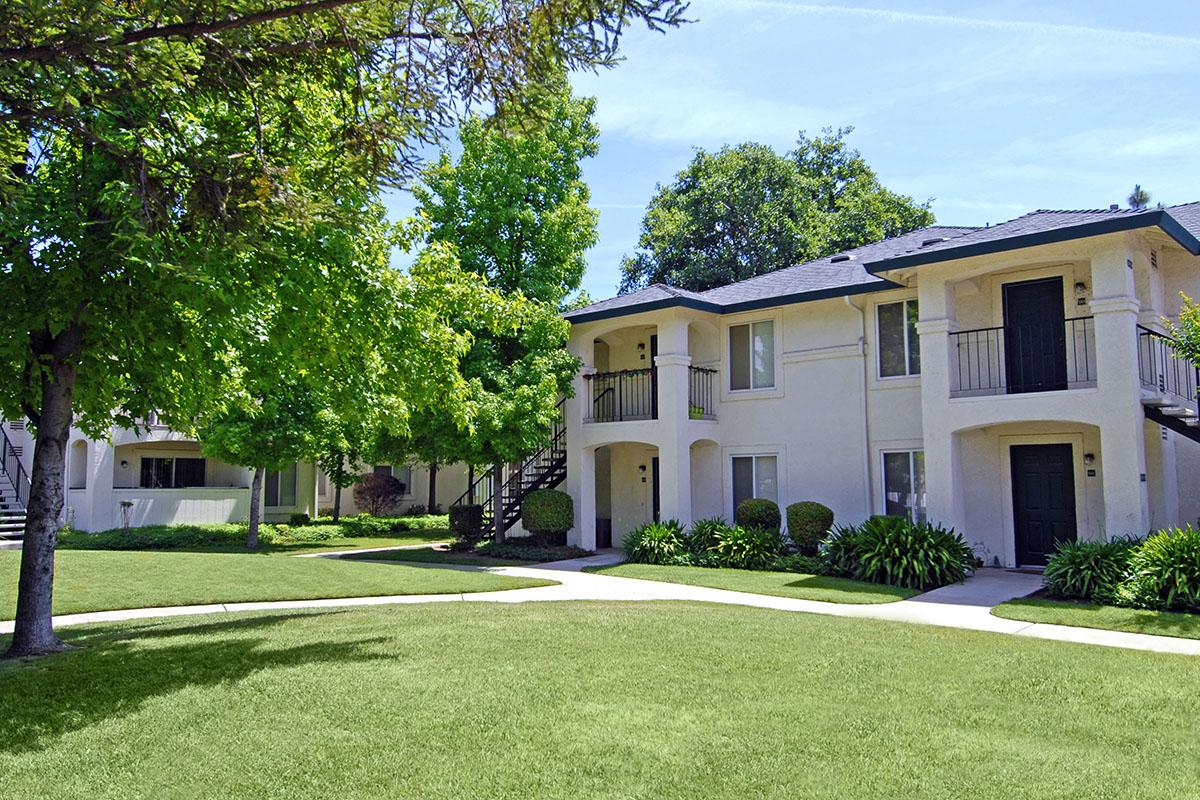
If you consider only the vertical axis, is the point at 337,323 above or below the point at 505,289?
below

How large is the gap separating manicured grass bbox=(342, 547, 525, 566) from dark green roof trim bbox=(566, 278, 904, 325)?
570 centimetres

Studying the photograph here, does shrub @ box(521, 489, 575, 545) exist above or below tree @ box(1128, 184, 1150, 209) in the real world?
below

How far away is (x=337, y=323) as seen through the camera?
357 inches

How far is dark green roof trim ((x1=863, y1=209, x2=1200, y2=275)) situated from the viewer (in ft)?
44.8

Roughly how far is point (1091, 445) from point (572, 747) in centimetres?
1344

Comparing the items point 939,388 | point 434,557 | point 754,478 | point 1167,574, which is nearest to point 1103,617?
point 1167,574

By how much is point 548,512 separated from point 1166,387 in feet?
40.0

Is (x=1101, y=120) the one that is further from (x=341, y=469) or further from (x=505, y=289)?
(x=341, y=469)

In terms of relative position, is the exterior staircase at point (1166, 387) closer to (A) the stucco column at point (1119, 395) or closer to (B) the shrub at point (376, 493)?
(A) the stucco column at point (1119, 395)

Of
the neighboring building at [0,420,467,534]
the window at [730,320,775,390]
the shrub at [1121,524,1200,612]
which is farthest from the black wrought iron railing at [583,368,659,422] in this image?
the shrub at [1121,524,1200,612]

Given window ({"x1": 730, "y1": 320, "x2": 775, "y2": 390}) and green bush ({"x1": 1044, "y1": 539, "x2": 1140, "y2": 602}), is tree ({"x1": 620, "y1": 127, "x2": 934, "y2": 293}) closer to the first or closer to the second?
window ({"x1": 730, "y1": 320, "x2": 775, "y2": 390})

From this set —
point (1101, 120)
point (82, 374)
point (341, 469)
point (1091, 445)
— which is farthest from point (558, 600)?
point (341, 469)

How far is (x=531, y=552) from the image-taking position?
66.0ft

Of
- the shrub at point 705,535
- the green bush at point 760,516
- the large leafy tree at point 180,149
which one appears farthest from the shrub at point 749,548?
the large leafy tree at point 180,149
